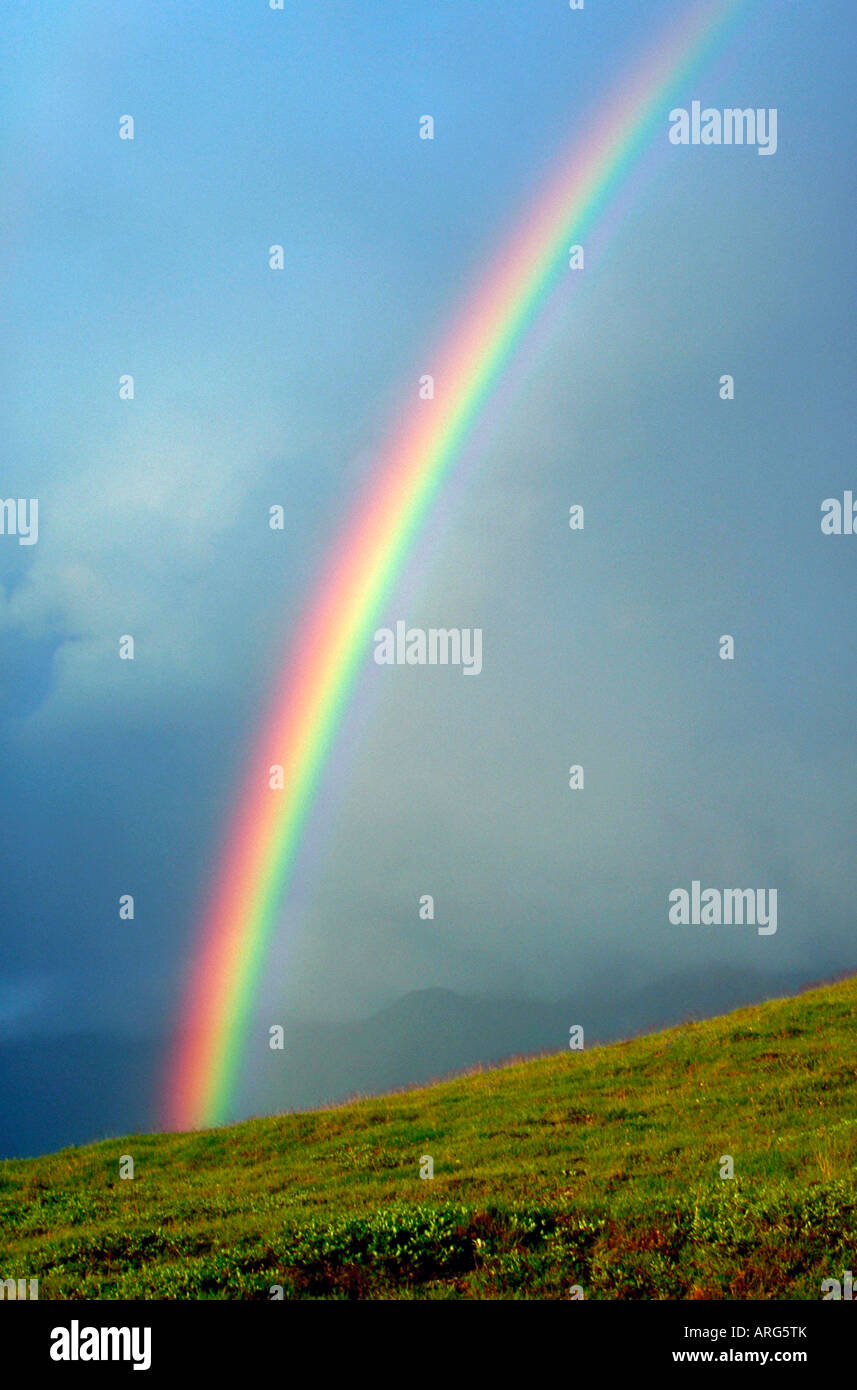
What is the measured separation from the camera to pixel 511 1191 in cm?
1573

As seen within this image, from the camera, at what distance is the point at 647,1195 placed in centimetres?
1465

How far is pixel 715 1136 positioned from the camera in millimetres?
18797

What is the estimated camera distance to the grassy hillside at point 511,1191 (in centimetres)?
1232

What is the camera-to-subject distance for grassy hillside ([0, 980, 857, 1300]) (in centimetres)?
1232
